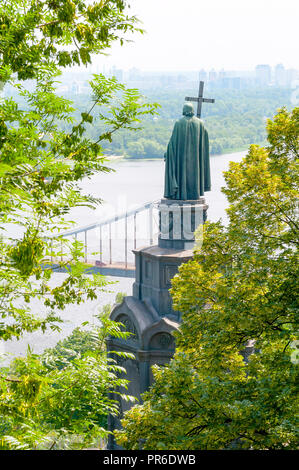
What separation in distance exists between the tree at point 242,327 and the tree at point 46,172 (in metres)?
2.25

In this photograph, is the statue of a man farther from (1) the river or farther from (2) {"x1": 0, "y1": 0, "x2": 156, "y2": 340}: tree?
(1) the river

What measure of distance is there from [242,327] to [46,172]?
436cm

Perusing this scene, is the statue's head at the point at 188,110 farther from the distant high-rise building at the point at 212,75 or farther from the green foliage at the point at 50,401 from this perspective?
the distant high-rise building at the point at 212,75

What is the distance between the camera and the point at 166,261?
59.5 feet

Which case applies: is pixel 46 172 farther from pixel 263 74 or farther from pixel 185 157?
pixel 263 74

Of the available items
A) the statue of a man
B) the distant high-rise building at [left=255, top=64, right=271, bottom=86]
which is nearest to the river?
the statue of a man

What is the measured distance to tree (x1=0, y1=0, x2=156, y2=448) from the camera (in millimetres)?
5594

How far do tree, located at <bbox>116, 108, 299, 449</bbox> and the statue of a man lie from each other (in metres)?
8.39

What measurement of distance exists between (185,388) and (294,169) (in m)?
3.74

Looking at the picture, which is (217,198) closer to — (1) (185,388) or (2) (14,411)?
(1) (185,388)

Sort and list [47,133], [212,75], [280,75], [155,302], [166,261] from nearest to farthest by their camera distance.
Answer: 1. [47,133]
2. [166,261]
3. [155,302]
4. [212,75]
5. [280,75]

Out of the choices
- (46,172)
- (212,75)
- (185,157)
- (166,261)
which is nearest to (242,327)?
(46,172)

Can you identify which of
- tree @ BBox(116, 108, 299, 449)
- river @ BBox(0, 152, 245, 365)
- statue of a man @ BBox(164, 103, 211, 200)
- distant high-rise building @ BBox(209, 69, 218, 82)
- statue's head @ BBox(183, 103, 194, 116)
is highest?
distant high-rise building @ BBox(209, 69, 218, 82)
